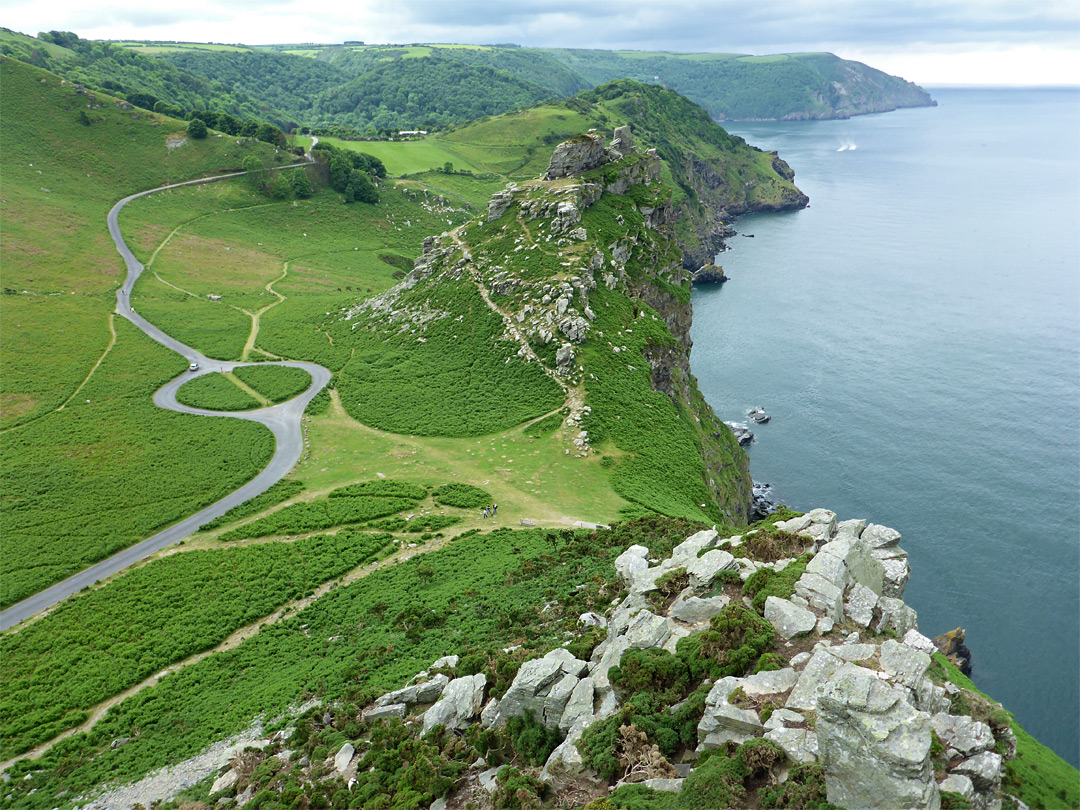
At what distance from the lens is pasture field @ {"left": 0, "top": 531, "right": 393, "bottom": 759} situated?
3328 cm

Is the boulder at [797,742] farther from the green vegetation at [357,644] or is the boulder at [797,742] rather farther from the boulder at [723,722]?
the green vegetation at [357,644]

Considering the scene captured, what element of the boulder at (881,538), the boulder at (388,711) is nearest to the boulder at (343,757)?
the boulder at (388,711)

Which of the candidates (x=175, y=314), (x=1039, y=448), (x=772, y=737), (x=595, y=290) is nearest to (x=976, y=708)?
(x=772, y=737)

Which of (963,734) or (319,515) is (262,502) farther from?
(963,734)

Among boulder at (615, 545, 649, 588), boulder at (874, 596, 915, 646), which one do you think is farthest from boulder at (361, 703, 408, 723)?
boulder at (874, 596, 915, 646)

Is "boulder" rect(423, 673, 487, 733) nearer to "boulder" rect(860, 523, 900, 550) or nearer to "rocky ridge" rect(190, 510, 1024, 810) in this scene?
"rocky ridge" rect(190, 510, 1024, 810)

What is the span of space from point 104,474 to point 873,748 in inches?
2584

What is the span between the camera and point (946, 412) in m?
98.9

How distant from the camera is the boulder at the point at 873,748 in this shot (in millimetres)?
13992

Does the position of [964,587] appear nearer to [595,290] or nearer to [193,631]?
[595,290]

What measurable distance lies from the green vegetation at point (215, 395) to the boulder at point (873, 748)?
7018 cm

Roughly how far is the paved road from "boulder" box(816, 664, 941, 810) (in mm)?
50145

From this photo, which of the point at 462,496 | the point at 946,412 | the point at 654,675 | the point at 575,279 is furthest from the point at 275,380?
the point at 946,412

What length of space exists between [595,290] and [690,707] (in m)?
59.5
